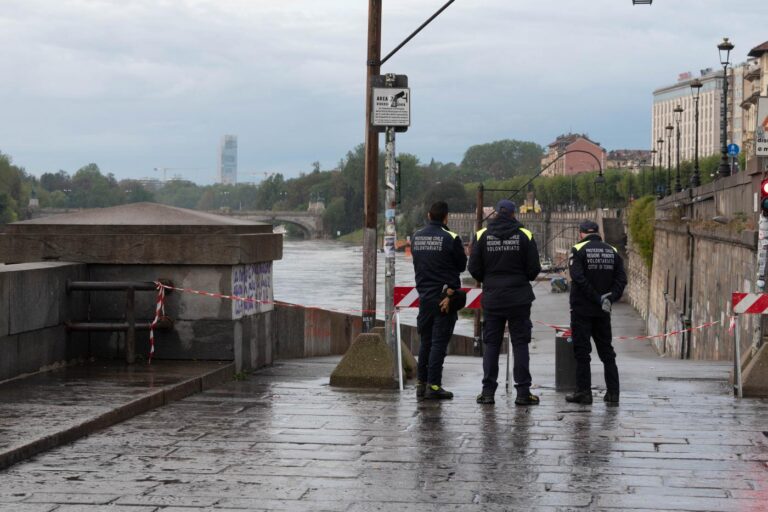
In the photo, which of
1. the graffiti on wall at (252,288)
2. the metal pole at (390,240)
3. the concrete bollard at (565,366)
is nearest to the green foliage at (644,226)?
the graffiti on wall at (252,288)

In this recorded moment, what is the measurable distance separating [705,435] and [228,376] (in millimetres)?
4594

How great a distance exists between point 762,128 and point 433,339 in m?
4.20

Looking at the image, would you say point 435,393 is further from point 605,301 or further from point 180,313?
point 180,313

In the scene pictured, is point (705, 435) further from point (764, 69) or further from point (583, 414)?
point (764, 69)

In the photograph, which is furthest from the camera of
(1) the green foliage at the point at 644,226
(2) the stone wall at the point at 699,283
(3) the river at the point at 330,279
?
(3) the river at the point at 330,279

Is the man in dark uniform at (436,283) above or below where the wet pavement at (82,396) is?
above

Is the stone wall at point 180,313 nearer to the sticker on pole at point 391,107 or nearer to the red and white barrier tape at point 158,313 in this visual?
the red and white barrier tape at point 158,313

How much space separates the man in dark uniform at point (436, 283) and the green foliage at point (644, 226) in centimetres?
4914

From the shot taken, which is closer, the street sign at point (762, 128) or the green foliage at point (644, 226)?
the street sign at point (762, 128)

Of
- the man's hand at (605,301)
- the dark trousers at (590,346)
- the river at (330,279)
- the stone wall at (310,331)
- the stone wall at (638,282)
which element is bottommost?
the river at (330,279)

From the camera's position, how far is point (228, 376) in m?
11.6

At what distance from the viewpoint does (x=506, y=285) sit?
34.2 ft

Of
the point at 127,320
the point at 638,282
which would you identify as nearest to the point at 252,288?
the point at 127,320

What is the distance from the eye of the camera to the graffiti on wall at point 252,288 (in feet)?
39.4
